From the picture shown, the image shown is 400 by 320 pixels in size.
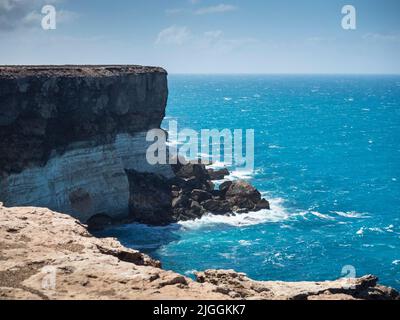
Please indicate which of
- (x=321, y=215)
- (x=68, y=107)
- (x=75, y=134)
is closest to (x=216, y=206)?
(x=321, y=215)

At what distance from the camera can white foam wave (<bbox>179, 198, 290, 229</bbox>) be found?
6266cm

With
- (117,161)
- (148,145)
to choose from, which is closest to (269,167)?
(148,145)

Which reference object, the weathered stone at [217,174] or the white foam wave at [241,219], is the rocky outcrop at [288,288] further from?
the weathered stone at [217,174]

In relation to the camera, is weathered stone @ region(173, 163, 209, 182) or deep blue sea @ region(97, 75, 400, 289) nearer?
deep blue sea @ region(97, 75, 400, 289)

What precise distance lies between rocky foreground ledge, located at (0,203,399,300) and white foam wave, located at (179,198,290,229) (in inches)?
1509

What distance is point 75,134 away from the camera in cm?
5962

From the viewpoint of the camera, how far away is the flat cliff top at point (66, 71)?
181ft

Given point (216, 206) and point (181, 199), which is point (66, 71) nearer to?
point (181, 199)

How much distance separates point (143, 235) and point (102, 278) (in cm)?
4036

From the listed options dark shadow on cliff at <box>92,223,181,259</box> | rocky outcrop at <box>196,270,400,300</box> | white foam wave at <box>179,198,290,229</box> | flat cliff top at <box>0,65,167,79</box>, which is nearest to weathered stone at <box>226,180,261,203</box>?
white foam wave at <box>179,198,290,229</box>

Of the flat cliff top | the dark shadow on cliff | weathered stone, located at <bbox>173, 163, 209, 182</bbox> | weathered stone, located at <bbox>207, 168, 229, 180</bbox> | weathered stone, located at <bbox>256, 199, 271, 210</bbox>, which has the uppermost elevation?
the flat cliff top

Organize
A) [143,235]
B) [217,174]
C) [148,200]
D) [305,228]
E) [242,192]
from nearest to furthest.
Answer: [143,235]
[305,228]
[148,200]
[242,192]
[217,174]

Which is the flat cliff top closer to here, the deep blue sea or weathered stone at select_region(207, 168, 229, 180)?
weathered stone at select_region(207, 168, 229, 180)
